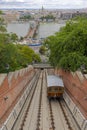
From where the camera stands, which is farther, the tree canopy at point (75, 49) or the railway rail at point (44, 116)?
the tree canopy at point (75, 49)

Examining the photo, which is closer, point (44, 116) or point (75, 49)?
point (44, 116)

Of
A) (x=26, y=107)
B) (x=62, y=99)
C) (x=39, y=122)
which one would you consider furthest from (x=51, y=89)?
(x=39, y=122)

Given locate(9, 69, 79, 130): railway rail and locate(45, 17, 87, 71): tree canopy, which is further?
locate(45, 17, 87, 71): tree canopy

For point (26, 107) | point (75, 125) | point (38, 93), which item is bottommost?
point (38, 93)

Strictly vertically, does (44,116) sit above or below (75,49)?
below

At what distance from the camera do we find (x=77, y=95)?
21891 millimetres

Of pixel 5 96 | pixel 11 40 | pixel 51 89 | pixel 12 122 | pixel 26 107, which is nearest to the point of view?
pixel 12 122

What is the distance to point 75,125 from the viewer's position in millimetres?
15586

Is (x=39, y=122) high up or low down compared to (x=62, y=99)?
up

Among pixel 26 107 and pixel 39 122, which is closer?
pixel 39 122

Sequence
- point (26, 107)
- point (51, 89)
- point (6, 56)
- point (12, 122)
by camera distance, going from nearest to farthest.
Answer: point (12, 122) < point (26, 107) < point (51, 89) < point (6, 56)

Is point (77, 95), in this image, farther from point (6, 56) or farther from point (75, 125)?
point (6, 56)

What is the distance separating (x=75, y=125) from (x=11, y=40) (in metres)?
15.7

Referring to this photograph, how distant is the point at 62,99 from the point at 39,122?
8.32 metres
